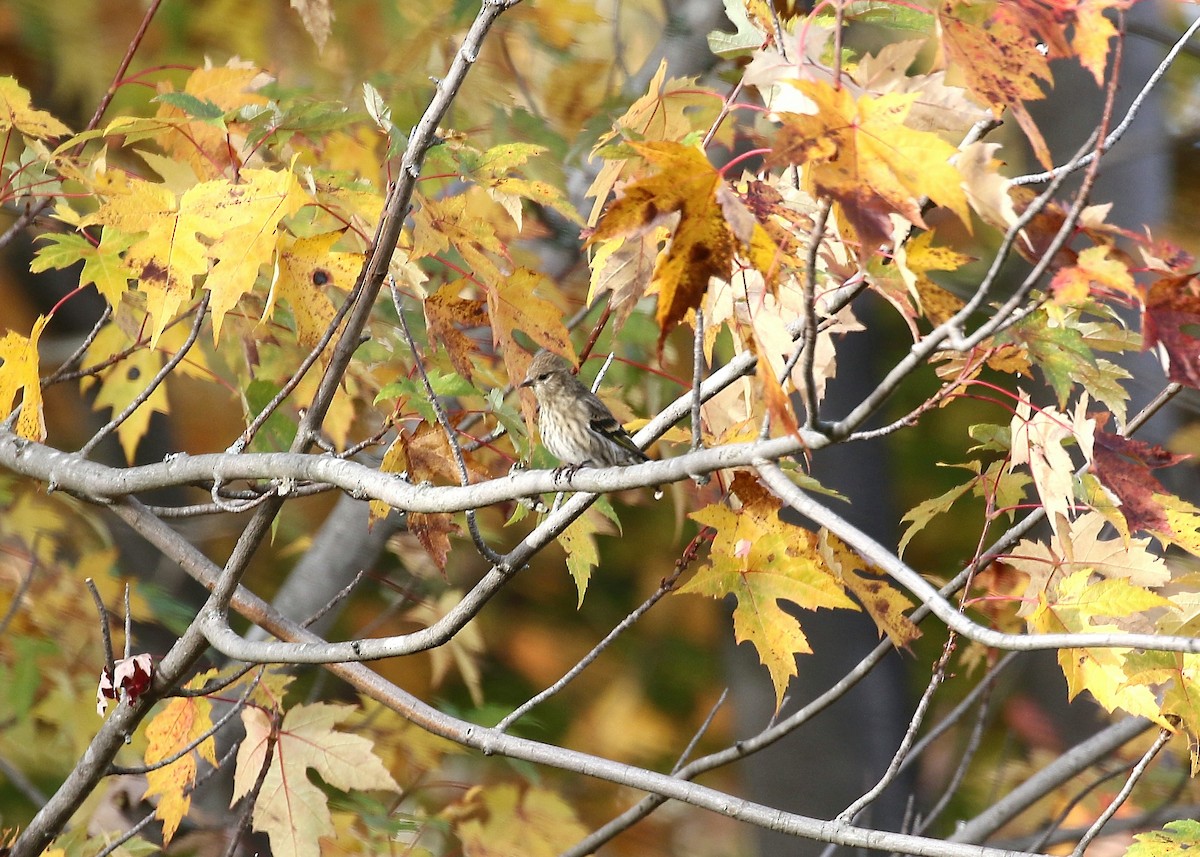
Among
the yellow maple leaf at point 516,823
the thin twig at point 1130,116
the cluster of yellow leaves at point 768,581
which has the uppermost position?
the thin twig at point 1130,116

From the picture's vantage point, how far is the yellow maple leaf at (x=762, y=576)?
2256 mm

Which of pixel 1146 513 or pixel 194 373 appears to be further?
pixel 194 373

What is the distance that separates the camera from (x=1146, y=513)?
208 centimetres

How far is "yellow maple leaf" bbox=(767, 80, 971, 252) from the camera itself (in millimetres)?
1491

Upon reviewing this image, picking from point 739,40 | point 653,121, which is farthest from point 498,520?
point 739,40

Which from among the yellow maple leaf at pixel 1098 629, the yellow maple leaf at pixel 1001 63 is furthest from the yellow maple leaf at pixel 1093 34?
the yellow maple leaf at pixel 1098 629

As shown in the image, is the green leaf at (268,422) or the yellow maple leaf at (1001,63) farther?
the green leaf at (268,422)

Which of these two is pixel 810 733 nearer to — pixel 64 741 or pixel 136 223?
pixel 64 741

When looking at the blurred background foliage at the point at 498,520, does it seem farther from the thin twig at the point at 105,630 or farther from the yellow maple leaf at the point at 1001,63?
the yellow maple leaf at the point at 1001,63

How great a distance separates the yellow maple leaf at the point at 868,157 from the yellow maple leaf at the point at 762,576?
88cm

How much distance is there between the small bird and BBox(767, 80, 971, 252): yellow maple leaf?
1713 millimetres

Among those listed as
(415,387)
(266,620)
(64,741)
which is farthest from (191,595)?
(415,387)

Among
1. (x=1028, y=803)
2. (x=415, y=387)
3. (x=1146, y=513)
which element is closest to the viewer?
(x=1146, y=513)

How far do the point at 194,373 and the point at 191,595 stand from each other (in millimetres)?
1613
